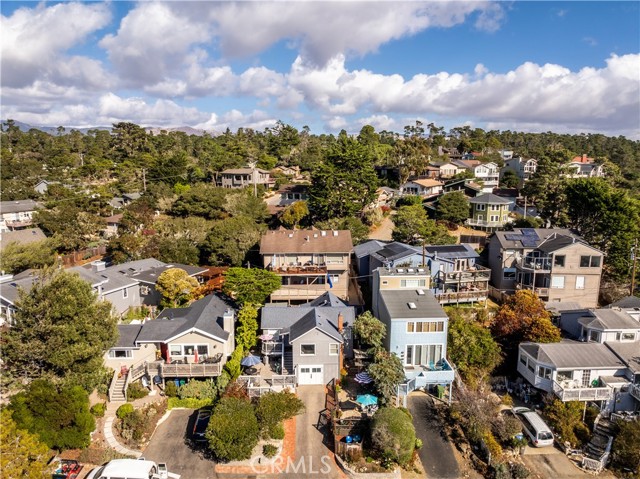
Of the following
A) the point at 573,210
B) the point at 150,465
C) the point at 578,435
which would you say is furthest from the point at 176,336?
the point at 573,210

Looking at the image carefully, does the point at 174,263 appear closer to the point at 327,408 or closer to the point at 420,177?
the point at 327,408

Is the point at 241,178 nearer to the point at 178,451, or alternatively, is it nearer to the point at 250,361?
the point at 250,361

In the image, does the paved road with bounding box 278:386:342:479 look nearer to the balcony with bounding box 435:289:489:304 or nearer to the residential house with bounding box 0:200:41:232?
the balcony with bounding box 435:289:489:304


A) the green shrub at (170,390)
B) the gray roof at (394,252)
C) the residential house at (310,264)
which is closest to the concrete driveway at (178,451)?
the green shrub at (170,390)

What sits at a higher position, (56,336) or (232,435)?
(56,336)

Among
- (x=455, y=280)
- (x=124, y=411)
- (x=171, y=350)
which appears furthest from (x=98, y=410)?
(x=455, y=280)

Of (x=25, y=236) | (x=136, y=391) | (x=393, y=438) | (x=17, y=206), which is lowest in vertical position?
(x=136, y=391)

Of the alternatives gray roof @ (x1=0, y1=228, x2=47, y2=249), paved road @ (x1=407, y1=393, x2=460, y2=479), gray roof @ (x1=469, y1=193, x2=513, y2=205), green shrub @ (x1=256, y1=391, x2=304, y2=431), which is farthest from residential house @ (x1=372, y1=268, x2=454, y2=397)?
gray roof @ (x1=0, y1=228, x2=47, y2=249)
